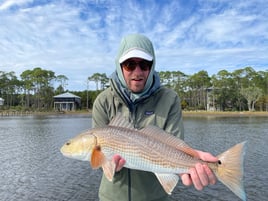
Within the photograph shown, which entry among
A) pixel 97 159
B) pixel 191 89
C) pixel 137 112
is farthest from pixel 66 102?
pixel 97 159

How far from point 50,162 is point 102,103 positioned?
16.6m

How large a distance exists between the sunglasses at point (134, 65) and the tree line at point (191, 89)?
272 ft

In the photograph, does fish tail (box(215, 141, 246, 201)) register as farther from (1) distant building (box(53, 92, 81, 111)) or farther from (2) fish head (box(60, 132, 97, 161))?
(1) distant building (box(53, 92, 81, 111))

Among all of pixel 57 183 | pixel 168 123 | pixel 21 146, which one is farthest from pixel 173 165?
pixel 21 146

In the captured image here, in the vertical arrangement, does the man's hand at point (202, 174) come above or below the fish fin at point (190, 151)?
below

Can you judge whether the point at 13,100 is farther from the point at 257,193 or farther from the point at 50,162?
the point at 257,193

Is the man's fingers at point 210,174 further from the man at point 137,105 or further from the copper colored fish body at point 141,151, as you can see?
the man at point 137,105

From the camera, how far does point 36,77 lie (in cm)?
9975

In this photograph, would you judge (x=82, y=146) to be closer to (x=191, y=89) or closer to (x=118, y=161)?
(x=118, y=161)

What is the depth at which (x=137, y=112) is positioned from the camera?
3053 millimetres

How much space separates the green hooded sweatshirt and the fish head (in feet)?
1.23

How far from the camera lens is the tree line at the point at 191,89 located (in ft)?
288

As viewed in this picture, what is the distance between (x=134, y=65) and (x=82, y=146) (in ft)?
3.15

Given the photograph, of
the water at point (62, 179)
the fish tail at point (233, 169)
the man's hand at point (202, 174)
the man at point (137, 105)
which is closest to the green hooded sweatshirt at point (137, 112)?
the man at point (137, 105)
